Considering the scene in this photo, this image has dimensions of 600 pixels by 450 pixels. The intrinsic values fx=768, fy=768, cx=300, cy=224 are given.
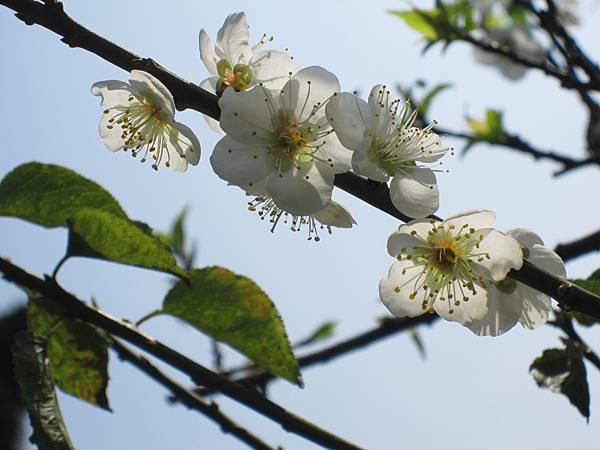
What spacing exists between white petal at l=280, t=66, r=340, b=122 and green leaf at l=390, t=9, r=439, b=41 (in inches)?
69.3

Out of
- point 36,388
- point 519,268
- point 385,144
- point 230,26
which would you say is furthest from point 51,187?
point 519,268

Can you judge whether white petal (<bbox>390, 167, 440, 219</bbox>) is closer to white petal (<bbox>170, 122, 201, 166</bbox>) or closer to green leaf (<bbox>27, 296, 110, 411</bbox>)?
white petal (<bbox>170, 122, 201, 166</bbox>)

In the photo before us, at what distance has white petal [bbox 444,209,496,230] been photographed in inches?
49.2

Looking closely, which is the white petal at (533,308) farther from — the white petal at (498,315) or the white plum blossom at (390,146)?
the white plum blossom at (390,146)

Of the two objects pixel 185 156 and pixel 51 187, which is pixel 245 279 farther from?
pixel 51 187

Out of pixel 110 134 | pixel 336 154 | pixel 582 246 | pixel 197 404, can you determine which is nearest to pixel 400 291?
pixel 336 154

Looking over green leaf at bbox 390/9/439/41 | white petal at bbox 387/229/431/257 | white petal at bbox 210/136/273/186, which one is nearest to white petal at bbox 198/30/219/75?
white petal at bbox 210/136/273/186

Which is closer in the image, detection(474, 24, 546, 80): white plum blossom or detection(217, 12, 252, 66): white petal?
detection(217, 12, 252, 66): white petal

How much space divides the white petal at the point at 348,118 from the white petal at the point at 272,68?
159mm

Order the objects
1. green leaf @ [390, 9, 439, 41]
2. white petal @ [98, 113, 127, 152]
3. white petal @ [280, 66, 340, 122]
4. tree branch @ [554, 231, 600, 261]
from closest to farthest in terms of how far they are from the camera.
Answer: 1. white petal @ [280, 66, 340, 122]
2. white petal @ [98, 113, 127, 152]
3. tree branch @ [554, 231, 600, 261]
4. green leaf @ [390, 9, 439, 41]

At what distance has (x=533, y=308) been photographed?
1299 millimetres

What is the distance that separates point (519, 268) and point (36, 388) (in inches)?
30.2

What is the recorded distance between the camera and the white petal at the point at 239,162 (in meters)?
1.20

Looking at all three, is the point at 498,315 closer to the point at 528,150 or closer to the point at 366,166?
the point at 366,166
